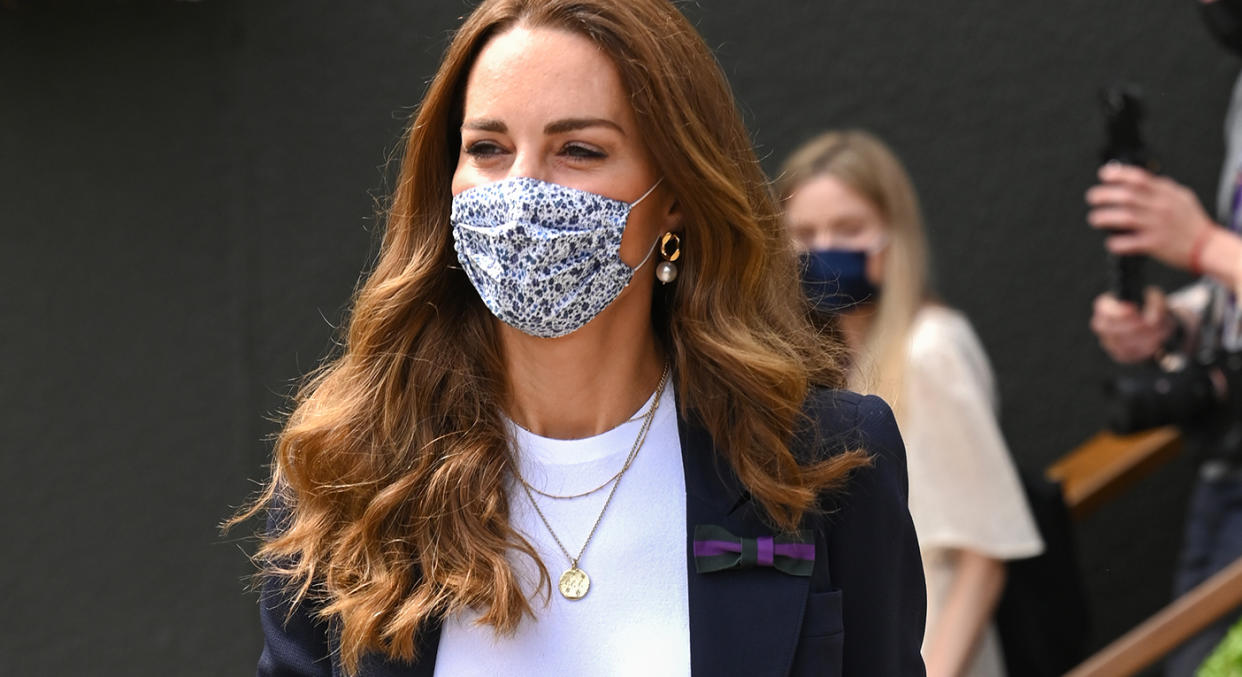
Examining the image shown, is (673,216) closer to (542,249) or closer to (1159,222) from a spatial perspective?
(542,249)

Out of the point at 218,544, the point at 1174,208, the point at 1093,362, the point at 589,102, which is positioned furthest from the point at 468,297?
the point at 1093,362

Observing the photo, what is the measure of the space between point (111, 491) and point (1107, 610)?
2.94 metres

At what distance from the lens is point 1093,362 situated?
181 inches

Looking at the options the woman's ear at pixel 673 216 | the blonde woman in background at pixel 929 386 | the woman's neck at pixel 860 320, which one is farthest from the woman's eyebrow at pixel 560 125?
the woman's neck at pixel 860 320

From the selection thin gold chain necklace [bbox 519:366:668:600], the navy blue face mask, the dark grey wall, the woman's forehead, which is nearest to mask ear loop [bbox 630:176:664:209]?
the woman's forehead

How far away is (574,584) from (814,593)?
32 centimetres

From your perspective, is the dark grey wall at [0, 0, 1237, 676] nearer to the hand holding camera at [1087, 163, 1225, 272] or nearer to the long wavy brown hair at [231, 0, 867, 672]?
the hand holding camera at [1087, 163, 1225, 272]

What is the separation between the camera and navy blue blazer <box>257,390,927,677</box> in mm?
2031

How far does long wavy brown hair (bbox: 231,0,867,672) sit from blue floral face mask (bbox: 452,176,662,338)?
125 mm

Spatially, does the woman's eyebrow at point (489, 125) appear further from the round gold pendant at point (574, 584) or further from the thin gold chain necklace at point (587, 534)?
the round gold pendant at point (574, 584)

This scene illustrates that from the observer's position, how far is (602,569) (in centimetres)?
210

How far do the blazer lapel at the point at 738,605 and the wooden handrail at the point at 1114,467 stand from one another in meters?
2.27

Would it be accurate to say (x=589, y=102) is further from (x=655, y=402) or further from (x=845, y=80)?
(x=845, y=80)

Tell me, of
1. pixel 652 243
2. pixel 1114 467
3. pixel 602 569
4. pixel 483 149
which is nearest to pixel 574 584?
pixel 602 569
